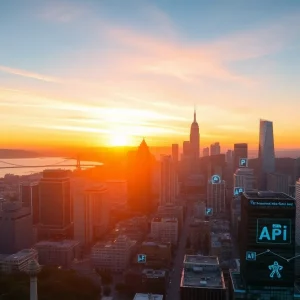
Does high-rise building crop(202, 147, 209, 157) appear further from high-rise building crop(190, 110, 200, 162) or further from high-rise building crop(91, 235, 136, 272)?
high-rise building crop(91, 235, 136, 272)

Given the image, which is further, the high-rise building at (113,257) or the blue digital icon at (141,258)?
the high-rise building at (113,257)

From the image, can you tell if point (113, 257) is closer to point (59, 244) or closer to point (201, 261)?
point (59, 244)

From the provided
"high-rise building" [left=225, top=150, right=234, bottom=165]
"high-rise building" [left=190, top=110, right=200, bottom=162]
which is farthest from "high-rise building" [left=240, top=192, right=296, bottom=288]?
"high-rise building" [left=190, top=110, right=200, bottom=162]

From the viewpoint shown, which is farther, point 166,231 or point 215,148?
point 215,148

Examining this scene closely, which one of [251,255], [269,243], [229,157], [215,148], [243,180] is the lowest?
[251,255]

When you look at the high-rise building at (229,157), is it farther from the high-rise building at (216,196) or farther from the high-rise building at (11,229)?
the high-rise building at (11,229)

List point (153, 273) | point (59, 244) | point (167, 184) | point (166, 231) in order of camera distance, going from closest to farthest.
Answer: point (153, 273)
point (59, 244)
point (166, 231)
point (167, 184)

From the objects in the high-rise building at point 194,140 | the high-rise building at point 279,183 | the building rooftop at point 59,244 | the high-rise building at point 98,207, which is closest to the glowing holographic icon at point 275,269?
the building rooftop at point 59,244

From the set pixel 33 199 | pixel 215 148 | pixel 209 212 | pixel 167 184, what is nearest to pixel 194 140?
pixel 215 148
